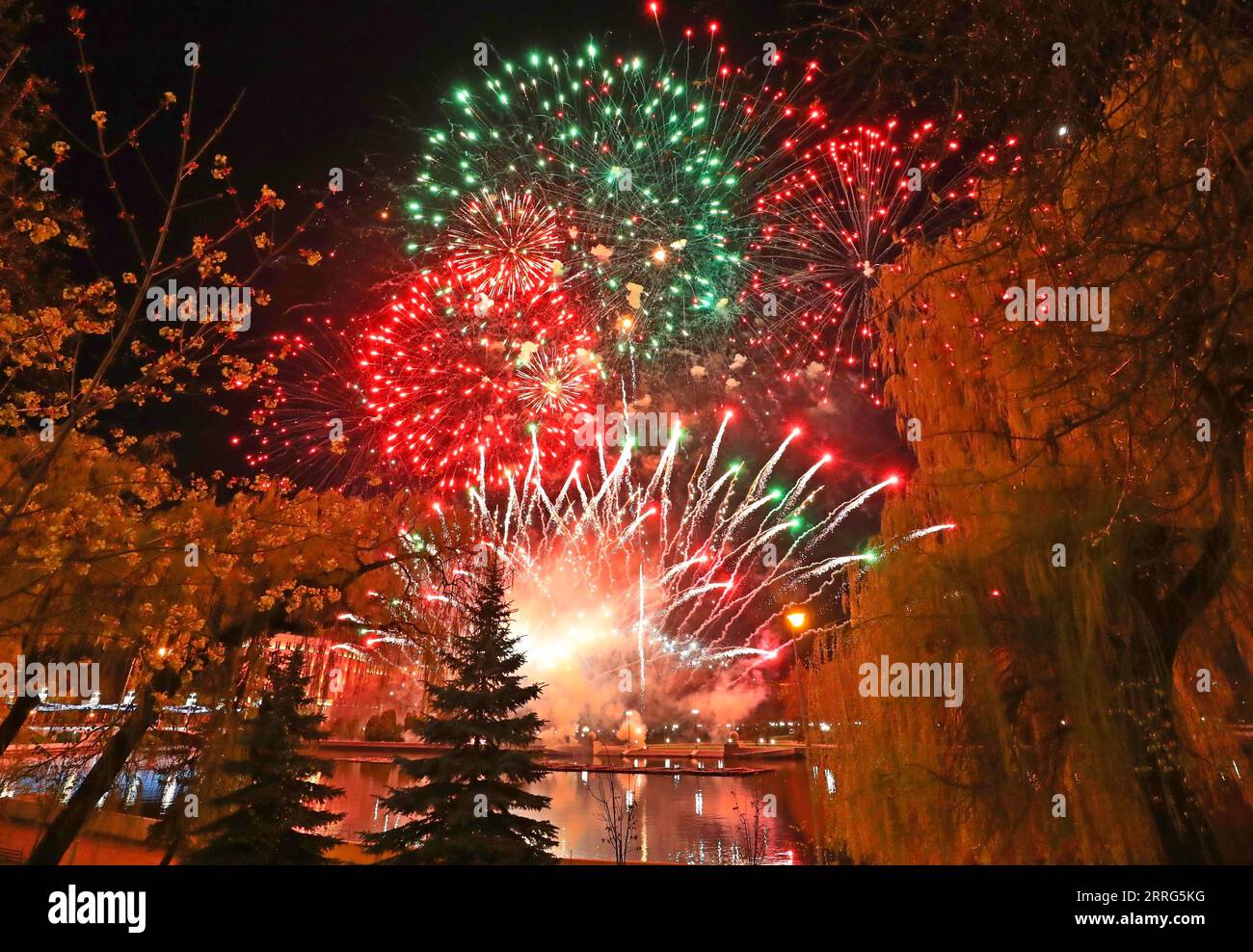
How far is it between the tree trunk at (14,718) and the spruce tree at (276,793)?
97.8 inches

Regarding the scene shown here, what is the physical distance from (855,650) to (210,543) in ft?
30.6

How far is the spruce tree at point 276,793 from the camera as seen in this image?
10.3 m

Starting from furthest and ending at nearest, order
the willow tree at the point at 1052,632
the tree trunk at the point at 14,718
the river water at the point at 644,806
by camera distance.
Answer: the river water at the point at 644,806 < the tree trunk at the point at 14,718 < the willow tree at the point at 1052,632

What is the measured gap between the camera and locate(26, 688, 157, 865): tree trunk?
936 cm

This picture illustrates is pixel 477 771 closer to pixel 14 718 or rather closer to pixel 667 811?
pixel 14 718

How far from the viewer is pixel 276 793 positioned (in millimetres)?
10461

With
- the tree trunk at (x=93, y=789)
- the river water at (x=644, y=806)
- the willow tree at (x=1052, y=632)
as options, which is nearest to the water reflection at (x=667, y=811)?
the river water at (x=644, y=806)

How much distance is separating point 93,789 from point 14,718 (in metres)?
1.29

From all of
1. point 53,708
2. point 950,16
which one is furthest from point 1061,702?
point 53,708

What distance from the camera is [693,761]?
38.9 m

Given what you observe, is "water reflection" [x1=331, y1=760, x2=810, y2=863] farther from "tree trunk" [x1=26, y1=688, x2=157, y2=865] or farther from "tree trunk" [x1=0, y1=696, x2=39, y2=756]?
"tree trunk" [x1=0, y1=696, x2=39, y2=756]

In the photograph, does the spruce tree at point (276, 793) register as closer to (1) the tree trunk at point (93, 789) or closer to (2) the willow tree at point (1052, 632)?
(1) the tree trunk at point (93, 789)

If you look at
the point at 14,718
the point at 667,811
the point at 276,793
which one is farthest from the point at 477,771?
the point at 667,811
